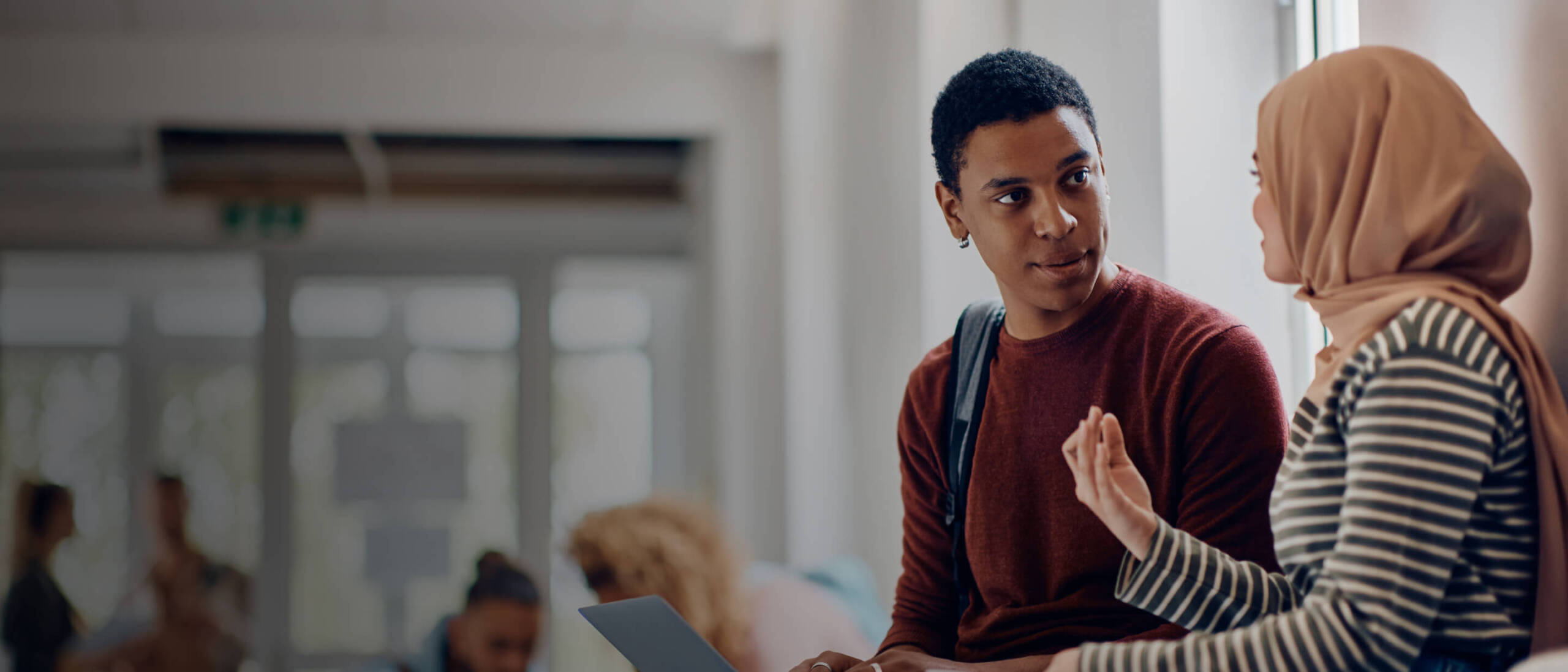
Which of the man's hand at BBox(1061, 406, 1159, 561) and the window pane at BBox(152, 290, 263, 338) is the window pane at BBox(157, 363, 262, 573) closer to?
the window pane at BBox(152, 290, 263, 338)

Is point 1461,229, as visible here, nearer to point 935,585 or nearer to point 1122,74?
point 935,585

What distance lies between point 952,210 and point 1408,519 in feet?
2.13

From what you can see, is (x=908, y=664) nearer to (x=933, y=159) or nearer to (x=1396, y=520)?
(x=1396, y=520)

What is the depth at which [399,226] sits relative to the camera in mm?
4570

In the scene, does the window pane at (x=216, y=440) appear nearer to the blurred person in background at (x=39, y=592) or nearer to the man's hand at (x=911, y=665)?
the blurred person in background at (x=39, y=592)

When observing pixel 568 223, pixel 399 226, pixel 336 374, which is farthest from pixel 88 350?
pixel 568 223

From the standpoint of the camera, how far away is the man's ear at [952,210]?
1.22 m

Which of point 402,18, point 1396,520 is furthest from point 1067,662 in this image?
point 402,18

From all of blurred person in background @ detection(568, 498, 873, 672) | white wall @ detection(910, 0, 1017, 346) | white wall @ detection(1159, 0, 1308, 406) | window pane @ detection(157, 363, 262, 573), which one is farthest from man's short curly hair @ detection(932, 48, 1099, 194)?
window pane @ detection(157, 363, 262, 573)

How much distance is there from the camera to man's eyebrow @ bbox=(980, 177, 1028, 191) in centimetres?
111

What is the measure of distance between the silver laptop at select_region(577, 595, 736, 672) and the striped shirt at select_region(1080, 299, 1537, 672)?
15.3 inches

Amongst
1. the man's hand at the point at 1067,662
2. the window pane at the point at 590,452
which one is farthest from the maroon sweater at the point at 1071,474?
the window pane at the point at 590,452

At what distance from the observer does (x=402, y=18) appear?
354cm

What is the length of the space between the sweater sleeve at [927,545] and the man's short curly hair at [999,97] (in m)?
0.27
